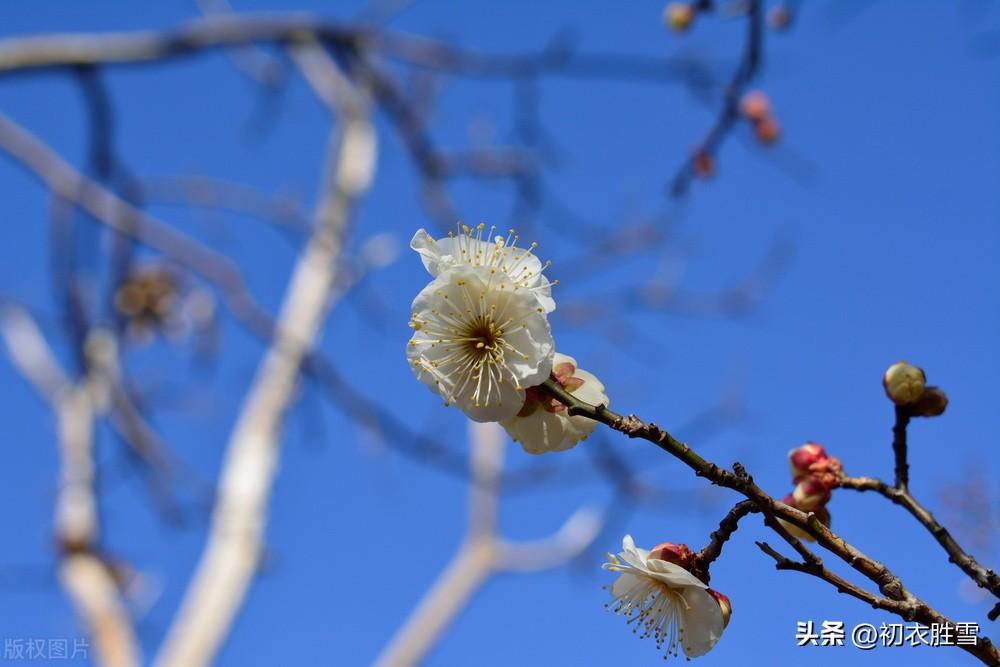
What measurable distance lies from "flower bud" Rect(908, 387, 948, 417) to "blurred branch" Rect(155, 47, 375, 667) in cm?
305

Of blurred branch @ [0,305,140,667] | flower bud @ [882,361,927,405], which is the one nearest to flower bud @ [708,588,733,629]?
flower bud @ [882,361,927,405]

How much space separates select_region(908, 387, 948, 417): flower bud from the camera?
3.55ft

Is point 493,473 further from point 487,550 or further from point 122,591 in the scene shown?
point 122,591

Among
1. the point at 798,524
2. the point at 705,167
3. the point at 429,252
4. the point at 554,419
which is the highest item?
the point at 705,167

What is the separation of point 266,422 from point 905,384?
3.40m

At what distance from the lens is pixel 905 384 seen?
1073mm

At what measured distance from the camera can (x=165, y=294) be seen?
13.6 ft

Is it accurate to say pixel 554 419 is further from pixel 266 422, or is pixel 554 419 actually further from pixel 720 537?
pixel 266 422

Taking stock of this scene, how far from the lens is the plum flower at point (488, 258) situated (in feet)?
2.92

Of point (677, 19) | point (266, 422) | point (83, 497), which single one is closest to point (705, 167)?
point (677, 19)

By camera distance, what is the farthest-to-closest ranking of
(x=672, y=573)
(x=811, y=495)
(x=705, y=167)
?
1. (x=705, y=167)
2. (x=811, y=495)
3. (x=672, y=573)

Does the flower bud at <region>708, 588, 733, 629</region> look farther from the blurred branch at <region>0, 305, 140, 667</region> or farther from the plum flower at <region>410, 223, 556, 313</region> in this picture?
the blurred branch at <region>0, 305, 140, 667</region>

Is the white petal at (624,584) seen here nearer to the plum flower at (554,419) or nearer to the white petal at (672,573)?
the white petal at (672,573)

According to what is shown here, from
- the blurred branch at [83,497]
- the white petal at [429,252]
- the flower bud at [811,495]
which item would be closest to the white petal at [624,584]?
the flower bud at [811,495]
